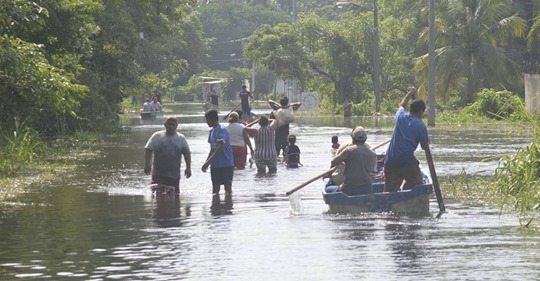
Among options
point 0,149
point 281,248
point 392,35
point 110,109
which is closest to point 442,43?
point 392,35

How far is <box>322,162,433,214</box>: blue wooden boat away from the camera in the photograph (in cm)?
1719

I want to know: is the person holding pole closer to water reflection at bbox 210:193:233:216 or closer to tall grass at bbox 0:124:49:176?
tall grass at bbox 0:124:49:176

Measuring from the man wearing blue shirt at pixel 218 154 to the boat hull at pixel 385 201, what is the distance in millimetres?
2911

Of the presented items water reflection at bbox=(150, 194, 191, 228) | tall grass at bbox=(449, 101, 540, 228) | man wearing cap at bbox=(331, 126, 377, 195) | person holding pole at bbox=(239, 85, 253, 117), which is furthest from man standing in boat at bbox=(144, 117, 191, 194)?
person holding pole at bbox=(239, 85, 253, 117)

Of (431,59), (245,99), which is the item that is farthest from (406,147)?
(431,59)

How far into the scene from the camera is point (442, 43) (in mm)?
61688

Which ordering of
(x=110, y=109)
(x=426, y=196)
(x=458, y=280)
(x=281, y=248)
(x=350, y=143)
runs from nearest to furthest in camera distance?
(x=458, y=280), (x=281, y=248), (x=426, y=196), (x=350, y=143), (x=110, y=109)

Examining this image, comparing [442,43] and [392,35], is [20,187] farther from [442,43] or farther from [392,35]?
[392,35]

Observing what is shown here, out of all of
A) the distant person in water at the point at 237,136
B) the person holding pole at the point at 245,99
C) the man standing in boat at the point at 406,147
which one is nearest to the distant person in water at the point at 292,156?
the distant person in water at the point at 237,136

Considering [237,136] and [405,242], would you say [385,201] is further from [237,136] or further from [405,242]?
[237,136]

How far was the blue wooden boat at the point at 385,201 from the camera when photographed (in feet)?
56.4

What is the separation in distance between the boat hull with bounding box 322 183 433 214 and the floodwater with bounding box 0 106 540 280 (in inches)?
7.6

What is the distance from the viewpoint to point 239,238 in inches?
609

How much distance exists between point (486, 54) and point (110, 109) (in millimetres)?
24223
